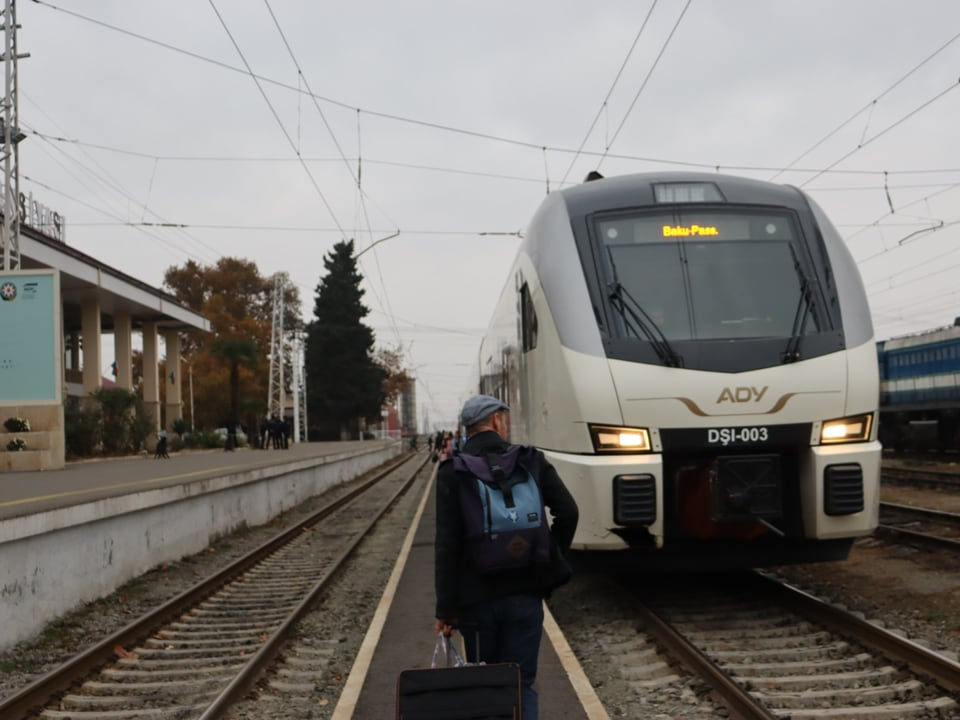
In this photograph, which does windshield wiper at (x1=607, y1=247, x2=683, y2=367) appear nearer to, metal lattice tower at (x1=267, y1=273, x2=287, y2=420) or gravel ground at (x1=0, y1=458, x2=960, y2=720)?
gravel ground at (x1=0, y1=458, x2=960, y2=720)

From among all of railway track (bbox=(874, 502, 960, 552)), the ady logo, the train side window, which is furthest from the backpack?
railway track (bbox=(874, 502, 960, 552))

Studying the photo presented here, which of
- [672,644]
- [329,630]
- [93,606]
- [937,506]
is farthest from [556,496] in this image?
[937,506]

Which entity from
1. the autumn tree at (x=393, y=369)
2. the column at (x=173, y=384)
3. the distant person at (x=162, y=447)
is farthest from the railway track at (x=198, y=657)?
the autumn tree at (x=393, y=369)

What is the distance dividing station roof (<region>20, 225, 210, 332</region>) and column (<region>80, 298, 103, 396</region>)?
0.39 m

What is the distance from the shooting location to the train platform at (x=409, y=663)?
5.69 meters

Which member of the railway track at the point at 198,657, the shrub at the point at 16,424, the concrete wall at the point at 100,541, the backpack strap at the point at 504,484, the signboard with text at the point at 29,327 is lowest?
the railway track at the point at 198,657

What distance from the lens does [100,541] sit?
986cm

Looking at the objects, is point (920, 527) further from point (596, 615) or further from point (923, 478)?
point (923, 478)

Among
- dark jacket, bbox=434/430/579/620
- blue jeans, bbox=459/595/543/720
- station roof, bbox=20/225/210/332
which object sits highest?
station roof, bbox=20/225/210/332

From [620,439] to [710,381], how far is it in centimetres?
77

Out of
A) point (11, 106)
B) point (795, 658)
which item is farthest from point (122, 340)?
point (795, 658)

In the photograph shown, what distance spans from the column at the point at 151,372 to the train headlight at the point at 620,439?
30.9 m

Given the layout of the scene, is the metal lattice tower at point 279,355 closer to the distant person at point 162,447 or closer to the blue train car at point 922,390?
the distant person at point 162,447

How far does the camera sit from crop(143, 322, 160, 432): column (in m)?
36.8
